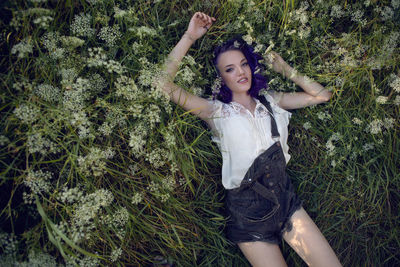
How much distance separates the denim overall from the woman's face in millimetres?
434

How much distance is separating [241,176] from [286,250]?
3.39 ft

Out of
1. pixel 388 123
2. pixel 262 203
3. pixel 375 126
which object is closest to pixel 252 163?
pixel 262 203

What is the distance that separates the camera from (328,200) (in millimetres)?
2709

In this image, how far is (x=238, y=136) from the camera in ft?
7.34

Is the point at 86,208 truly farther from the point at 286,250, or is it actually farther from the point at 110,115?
the point at 286,250

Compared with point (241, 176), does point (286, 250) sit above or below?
below

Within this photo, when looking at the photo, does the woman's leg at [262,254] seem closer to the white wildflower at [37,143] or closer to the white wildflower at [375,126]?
the white wildflower at [375,126]

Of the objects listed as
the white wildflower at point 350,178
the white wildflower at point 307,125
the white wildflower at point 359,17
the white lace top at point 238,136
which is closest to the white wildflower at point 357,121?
the white wildflower at point 307,125

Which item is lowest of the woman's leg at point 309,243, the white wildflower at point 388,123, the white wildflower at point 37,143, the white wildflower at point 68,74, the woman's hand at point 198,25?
the woman's leg at point 309,243

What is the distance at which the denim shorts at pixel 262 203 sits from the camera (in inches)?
86.6

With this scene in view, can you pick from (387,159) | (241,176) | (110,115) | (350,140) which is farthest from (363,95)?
(110,115)

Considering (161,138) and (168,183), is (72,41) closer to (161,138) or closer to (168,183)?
(161,138)

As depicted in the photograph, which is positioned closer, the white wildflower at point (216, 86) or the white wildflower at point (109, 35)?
the white wildflower at point (109, 35)

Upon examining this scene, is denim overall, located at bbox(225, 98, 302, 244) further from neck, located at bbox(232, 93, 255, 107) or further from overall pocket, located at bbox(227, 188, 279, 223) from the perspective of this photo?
neck, located at bbox(232, 93, 255, 107)
